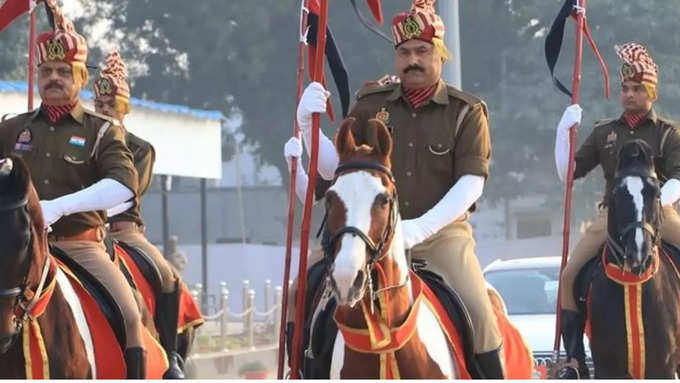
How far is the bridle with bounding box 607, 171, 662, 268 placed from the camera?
11.0 metres

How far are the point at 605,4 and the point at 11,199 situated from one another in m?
36.7

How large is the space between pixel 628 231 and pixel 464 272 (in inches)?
104

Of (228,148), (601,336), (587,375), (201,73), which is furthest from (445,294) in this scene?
(228,148)

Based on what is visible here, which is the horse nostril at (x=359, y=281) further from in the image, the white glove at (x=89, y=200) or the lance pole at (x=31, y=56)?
the lance pole at (x=31, y=56)

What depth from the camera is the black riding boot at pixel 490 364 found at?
856 cm

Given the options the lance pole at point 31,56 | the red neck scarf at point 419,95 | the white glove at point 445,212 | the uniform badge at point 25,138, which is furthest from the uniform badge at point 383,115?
the lance pole at point 31,56

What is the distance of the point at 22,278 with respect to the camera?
7664 mm

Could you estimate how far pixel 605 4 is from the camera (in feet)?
141

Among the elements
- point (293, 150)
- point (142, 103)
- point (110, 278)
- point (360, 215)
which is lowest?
point (110, 278)

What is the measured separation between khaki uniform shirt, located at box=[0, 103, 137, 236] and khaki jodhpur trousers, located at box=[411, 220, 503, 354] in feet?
5.43

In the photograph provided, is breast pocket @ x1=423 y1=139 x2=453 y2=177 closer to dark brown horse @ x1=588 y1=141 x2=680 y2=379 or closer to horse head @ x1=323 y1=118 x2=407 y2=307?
horse head @ x1=323 y1=118 x2=407 y2=307

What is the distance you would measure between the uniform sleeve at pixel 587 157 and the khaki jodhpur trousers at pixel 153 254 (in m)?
3.13

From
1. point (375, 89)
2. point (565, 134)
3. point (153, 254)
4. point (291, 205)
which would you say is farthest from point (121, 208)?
point (565, 134)

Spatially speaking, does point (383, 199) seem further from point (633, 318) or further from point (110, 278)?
point (633, 318)
